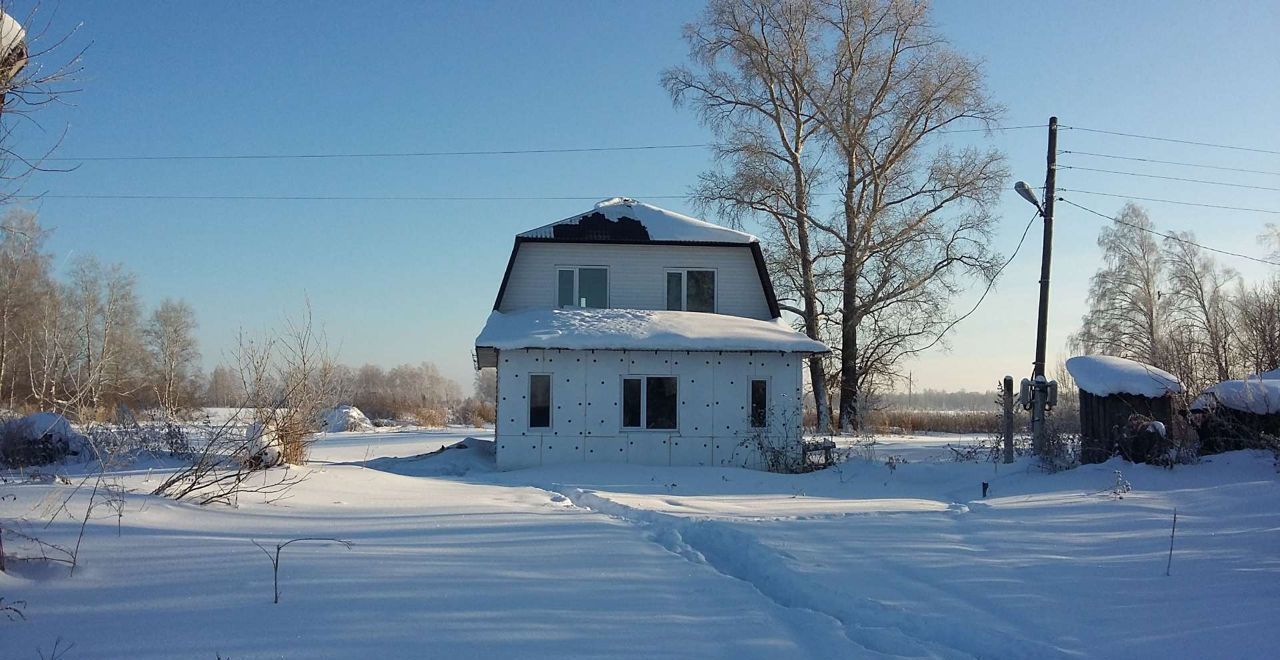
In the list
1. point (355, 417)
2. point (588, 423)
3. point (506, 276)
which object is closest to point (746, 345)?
point (588, 423)

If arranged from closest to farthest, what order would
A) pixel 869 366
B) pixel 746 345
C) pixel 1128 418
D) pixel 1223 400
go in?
pixel 1223 400 < pixel 1128 418 < pixel 746 345 < pixel 869 366

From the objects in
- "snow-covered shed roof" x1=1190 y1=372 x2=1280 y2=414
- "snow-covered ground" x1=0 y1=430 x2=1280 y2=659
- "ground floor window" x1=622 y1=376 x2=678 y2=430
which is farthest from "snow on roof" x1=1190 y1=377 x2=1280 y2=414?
"ground floor window" x1=622 y1=376 x2=678 y2=430

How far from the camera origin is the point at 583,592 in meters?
5.61

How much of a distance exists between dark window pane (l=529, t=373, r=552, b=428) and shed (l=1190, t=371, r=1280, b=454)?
11.4 meters

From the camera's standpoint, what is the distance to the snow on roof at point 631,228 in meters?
20.7

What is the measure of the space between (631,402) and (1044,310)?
27.6 ft

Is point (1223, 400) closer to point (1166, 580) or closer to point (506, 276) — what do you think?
point (1166, 580)

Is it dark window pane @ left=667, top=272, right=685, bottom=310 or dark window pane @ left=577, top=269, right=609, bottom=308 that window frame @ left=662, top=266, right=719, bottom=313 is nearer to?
dark window pane @ left=667, top=272, right=685, bottom=310

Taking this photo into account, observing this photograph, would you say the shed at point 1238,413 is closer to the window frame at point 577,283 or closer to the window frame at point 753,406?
the window frame at point 753,406

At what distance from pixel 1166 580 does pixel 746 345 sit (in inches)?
470

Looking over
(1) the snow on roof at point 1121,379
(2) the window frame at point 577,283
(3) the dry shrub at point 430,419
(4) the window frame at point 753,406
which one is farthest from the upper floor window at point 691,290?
(3) the dry shrub at point 430,419

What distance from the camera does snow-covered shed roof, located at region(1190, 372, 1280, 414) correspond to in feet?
36.0

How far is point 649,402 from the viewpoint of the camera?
18.2 meters

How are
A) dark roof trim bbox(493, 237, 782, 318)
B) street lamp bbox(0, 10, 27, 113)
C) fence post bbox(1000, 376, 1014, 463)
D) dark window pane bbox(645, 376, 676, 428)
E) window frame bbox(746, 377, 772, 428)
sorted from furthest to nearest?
dark roof trim bbox(493, 237, 782, 318)
window frame bbox(746, 377, 772, 428)
dark window pane bbox(645, 376, 676, 428)
fence post bbox(1000, 376, 1014, 463)
street lamp bbox(0, 10, 27, 113)
